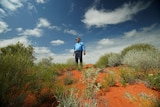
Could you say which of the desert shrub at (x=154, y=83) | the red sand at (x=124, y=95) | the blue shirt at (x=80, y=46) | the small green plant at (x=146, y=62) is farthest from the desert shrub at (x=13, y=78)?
the blue shirt at (x=80, y=46)

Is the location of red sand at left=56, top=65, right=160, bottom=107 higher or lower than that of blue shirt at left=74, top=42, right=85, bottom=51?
lower

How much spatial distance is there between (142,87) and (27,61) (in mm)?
2952

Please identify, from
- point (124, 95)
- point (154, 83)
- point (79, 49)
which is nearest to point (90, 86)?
point (124, 95)

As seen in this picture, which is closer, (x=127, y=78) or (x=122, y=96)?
(x=122, y=96)

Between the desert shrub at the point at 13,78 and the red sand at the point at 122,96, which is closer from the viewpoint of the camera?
the desert shrub at the point at 13,78

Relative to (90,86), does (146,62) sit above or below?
above

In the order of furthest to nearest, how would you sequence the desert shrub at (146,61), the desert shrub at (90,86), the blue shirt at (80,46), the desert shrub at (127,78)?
the blue shirt at (80,46) < the desert shrub at (146,61) < the desert shrub at (127,78) < the desert shrub at (90,86)

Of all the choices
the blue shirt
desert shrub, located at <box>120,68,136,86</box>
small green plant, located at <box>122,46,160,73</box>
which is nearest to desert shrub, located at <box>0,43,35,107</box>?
desert shrub, located at <box>120,68,136,86</box>

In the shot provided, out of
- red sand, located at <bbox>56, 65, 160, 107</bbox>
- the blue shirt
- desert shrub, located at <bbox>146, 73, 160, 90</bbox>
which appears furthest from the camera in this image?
the blue shirt

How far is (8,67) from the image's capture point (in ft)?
12.3

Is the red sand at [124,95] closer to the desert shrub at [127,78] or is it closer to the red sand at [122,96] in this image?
the red sand at [122,96]

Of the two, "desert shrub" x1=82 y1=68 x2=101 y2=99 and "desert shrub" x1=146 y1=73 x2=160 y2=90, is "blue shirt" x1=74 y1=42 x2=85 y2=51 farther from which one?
"desert shrub" x1=82 y1=68 x2=101 y2=99

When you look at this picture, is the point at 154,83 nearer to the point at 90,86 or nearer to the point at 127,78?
the point at 127,78

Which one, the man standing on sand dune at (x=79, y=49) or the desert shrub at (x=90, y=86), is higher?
the man standing on sand dune at (x=79, y=49)
